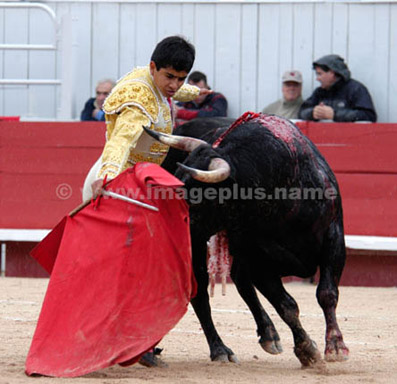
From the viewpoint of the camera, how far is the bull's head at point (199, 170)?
134 inches

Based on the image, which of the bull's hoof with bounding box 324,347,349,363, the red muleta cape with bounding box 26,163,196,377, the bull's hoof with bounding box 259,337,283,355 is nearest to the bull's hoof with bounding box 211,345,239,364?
the bull's hoof with bounding box 259,337,283,355

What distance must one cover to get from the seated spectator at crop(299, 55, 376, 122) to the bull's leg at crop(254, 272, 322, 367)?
3.31 metres

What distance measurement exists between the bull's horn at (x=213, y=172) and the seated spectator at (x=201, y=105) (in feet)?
12.4

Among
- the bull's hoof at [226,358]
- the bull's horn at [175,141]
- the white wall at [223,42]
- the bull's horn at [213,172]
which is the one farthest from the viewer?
the white wall at [223,42]

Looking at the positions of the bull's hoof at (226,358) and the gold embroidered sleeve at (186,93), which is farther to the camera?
the gold embroidered sleeve at (186,93)

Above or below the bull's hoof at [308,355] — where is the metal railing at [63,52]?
above

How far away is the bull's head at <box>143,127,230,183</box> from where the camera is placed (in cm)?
342

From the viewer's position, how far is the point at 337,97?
738 cm

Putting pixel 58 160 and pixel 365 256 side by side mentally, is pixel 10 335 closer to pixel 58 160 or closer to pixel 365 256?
pixel 58 160

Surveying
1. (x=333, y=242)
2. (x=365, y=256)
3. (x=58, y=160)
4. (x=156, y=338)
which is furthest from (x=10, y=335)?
(x=365, y=256)

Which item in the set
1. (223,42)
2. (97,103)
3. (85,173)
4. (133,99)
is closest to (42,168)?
(85,173)

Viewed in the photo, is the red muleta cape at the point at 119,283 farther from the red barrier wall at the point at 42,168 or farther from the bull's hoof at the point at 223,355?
the red barrier wall at the point at 42,168

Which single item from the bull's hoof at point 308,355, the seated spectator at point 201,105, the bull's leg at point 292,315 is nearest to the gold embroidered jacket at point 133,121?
the bull's leg at point 292,315

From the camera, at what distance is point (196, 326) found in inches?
205
